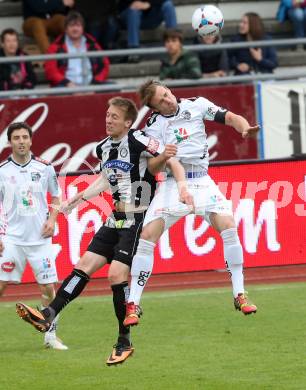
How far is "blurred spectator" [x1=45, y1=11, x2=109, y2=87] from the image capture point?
53.2ft

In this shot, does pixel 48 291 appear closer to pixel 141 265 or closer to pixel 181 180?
pixel 141 265

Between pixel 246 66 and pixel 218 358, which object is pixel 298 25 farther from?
pixel 218 358

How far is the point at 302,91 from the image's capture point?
1603cm

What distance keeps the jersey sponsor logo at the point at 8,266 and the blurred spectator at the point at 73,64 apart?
6452 millimetres

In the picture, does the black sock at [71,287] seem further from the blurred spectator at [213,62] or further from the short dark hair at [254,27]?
the short dark hair at [254,27]

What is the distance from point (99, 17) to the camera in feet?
60.5

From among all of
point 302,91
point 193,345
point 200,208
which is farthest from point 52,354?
point 302,91

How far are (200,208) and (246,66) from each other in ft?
24.9

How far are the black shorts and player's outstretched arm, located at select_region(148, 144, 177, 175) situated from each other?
44 centimetres

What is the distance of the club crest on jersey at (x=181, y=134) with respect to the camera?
32.6 feet

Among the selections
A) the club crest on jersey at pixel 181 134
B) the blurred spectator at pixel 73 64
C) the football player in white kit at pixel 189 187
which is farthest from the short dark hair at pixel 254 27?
the club crest on jersey at pixel 181 134

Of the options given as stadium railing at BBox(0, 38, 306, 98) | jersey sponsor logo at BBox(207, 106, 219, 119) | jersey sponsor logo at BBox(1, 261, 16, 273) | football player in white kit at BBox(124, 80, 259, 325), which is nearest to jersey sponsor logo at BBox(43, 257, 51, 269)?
jersey sponsor logo at BBox(1, 261, 16, 273)

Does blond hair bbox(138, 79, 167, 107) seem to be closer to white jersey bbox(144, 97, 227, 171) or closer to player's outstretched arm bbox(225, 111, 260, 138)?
white jersey bbox(144, 97, 227, 171)

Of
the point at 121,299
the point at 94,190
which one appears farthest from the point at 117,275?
the point at 94,190
